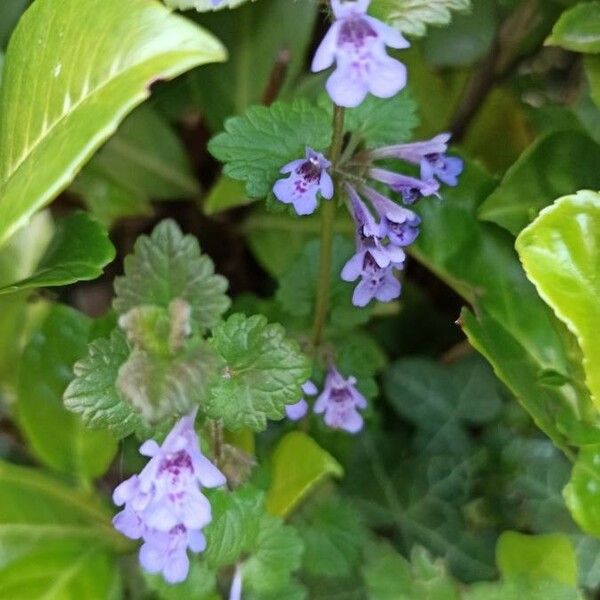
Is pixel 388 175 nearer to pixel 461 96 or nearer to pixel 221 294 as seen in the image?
pixel 221 294

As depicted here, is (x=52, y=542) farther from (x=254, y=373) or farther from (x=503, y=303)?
(x=503, y=303)

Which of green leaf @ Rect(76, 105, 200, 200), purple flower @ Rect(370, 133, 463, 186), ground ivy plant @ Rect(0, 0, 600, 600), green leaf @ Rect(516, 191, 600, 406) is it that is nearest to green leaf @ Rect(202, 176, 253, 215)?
ground ivy plant @ Rect(0, 0, 600, 600)

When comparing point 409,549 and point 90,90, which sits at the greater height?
point 90,90

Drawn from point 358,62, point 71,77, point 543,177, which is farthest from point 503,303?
point 71,77

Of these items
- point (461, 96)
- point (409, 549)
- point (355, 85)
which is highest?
point (355, 85)

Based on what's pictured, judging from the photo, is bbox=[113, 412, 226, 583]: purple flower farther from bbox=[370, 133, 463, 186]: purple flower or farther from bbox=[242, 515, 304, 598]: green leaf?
bbox=[370, 133, 463, 186]: purple flower

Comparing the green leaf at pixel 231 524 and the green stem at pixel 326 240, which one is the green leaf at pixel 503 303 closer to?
the green stem at pixel 326 240

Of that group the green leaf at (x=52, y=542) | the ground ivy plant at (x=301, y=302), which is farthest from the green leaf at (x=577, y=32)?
the green leaf at (x=52, y=542)

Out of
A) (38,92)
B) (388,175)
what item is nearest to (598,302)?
(388,175)
